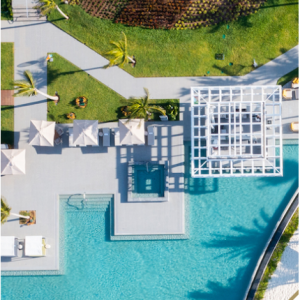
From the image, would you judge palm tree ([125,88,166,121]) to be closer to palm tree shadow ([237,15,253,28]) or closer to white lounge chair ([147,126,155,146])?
white lounge chair ([147,126,155,146])

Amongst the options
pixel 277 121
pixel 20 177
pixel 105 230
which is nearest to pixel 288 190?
pixel 277 121

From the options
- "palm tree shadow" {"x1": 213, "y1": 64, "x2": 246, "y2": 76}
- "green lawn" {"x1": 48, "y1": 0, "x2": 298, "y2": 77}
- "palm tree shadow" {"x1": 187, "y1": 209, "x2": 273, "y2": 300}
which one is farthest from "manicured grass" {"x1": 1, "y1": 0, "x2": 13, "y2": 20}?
"palm tree shadow" {"x1": 187, "y1": 209, "x2": 273, "y2": 300}

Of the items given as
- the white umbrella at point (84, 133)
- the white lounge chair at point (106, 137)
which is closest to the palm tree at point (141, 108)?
the white lounge chair at point (106, 137)

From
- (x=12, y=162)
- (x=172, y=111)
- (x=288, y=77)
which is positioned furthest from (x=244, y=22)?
(x=12, y=162)

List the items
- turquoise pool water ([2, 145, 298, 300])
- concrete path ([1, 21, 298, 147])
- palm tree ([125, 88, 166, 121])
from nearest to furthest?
palm tree ([125, 88, 166, 121]) → turquoise pool water ([2, 145, 298, 300]) → concrete path ([1, 21, 298, 147])

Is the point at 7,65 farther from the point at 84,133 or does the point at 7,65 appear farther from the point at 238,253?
the point at 238,253

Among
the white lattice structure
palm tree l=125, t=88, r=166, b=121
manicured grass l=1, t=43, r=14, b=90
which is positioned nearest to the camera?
palm tree l=125, t=88, r=166, b=121
